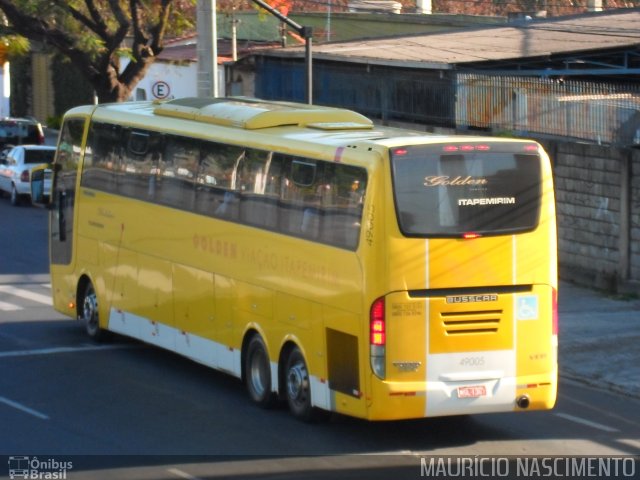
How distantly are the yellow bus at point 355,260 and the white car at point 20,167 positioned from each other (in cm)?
1951

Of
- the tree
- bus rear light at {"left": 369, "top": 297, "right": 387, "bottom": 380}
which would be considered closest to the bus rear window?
bus rear light at {"left": 369, "top": 297, "right": 387, "bottom": 380}

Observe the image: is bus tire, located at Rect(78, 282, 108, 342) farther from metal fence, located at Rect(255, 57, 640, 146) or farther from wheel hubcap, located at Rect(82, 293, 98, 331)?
metal fence, located at Rect(255, 57, 640, 146)

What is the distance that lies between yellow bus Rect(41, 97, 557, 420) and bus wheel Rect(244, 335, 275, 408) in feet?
0.09

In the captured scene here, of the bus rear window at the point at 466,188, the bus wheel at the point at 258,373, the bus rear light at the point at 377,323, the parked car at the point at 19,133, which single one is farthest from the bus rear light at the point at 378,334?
the parked car at the point at 19,133

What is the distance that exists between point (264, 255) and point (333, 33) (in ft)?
109

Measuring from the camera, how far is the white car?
112 ft

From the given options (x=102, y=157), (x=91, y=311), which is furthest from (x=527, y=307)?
(x=91, y=311)

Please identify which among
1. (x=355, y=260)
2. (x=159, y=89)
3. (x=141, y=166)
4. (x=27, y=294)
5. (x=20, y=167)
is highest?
(x=159, y=89)

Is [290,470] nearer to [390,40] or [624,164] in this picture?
[624,164]

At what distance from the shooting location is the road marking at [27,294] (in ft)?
69.9

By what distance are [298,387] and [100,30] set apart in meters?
20.7

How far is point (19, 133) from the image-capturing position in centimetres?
4175

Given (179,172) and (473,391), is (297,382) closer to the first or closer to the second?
(473,391)

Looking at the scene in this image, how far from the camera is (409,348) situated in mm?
11352
